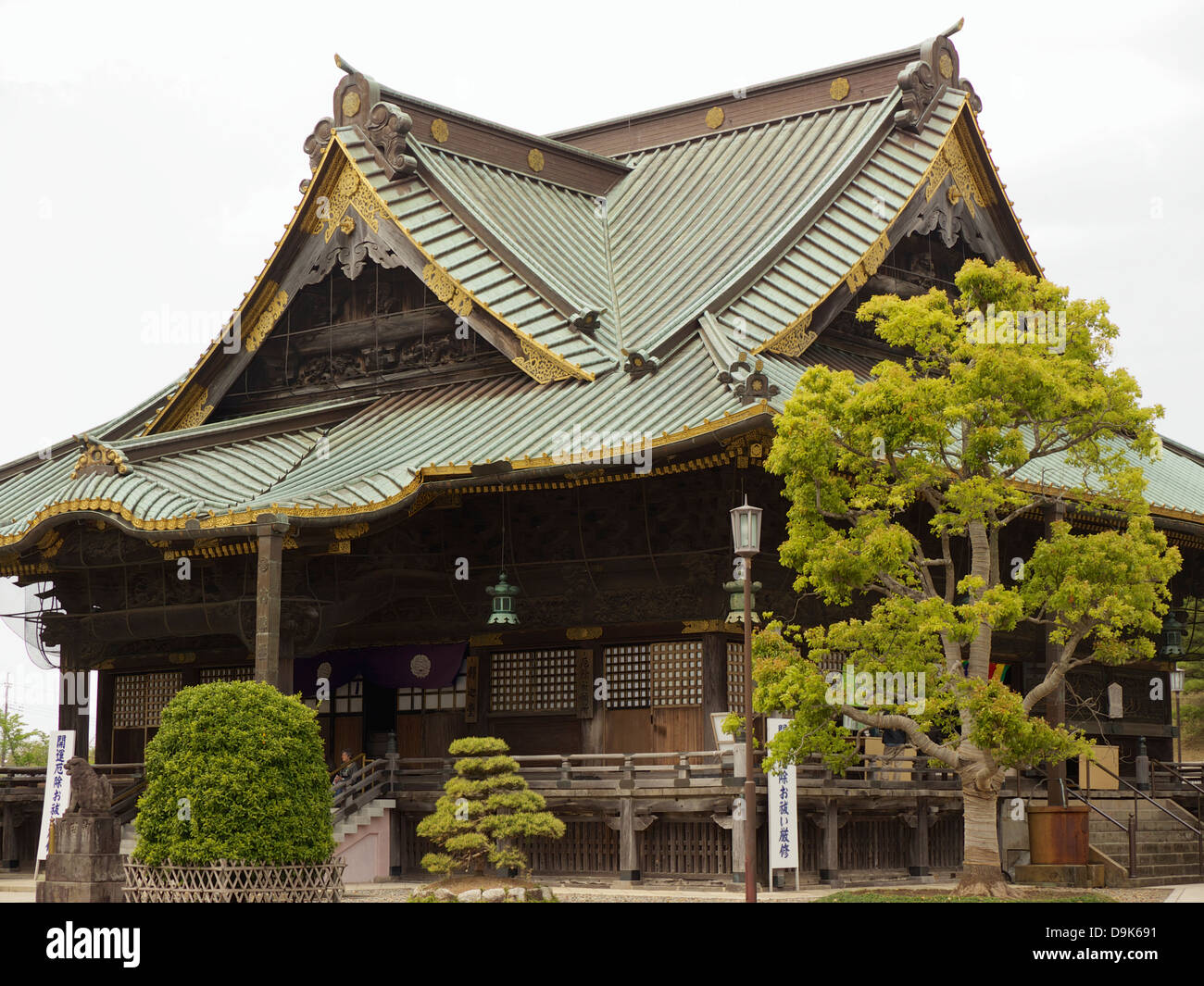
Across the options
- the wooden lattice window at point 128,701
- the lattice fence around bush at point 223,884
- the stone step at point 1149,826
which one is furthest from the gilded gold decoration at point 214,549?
the stone step at point 1149,826

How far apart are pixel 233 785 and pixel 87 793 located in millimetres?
1666

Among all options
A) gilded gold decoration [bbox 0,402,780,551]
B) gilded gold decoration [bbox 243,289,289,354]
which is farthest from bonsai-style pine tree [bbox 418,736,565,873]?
gilded gold decoration [bbox 243,289,289,354]

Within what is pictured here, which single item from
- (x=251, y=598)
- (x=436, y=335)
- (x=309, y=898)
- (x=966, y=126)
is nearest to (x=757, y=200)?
(x=966, y=126)

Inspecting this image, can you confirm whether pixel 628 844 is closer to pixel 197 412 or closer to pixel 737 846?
pixel 737 846

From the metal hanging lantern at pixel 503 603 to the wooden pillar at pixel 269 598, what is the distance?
3476mm

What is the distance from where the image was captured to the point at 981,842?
20.6 m

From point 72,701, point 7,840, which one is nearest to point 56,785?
point 7,840

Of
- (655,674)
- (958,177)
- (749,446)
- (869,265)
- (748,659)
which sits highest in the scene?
(958,177)

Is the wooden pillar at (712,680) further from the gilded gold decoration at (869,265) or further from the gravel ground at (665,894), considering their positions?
the gilded gold decoration at (869,265)

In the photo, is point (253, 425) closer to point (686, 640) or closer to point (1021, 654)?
point (686, 640)

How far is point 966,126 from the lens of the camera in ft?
100

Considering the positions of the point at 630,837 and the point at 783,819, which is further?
the point at 630,837

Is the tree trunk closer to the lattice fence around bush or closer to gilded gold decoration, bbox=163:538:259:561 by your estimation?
the lattice fence around bush

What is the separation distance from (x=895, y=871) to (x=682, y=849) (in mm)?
3927
